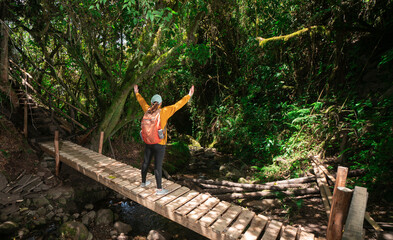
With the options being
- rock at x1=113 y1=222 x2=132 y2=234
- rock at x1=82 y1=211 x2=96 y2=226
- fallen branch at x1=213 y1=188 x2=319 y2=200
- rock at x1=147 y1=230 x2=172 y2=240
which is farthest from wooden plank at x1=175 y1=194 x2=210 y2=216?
rock at x1=82 y1=211 x2=96 y2=226

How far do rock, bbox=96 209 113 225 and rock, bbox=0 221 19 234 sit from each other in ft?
5.45

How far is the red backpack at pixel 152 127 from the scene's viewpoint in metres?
3.39

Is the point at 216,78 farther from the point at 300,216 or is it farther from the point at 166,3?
the point at 300,216

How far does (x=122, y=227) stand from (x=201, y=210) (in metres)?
2.60

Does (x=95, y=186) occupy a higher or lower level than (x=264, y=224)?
lower

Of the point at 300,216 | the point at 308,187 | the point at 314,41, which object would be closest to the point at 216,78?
the point at 314,41

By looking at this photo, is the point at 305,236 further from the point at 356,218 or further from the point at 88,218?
the point at 88,218

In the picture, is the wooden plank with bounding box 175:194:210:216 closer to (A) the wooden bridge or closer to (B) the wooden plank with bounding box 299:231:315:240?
(A) the wooden bridge

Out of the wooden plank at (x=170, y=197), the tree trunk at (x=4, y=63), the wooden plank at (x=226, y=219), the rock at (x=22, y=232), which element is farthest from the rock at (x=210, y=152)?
the tree trunk at (x=4, y=63)

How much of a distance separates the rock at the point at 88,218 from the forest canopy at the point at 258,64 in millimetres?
2879

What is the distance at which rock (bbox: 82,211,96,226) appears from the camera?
4.87 meters

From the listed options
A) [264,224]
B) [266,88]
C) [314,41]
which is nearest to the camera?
[264,224]

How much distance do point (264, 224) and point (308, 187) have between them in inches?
119

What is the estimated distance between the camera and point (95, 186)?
624 centimetres
